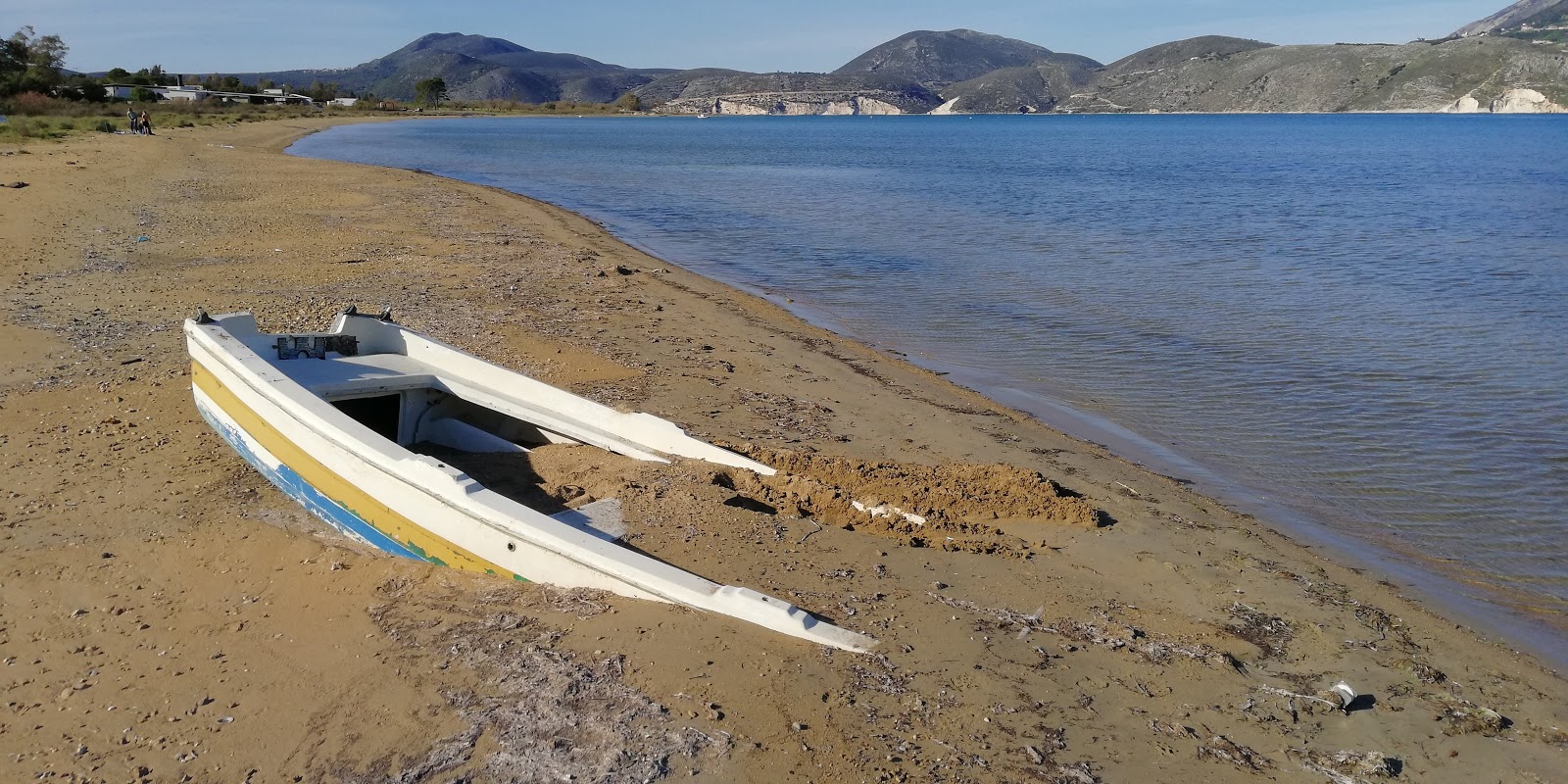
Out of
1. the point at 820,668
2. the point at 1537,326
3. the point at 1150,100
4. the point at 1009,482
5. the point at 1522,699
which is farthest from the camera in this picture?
the point at 1150,100

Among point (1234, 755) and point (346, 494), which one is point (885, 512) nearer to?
point (1234, 755)

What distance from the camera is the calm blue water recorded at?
752cm

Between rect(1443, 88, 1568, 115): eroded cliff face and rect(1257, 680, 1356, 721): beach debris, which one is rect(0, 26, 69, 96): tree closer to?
rect(1257, 680, 1356, 721): beach debris

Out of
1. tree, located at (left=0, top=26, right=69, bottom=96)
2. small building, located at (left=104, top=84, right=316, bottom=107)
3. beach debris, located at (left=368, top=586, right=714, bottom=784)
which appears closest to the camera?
beach debris, located at (left=368, top=586, right=714, bottom=784)

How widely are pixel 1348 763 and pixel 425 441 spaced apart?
6127mm

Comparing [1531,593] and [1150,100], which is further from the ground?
[1150,100]

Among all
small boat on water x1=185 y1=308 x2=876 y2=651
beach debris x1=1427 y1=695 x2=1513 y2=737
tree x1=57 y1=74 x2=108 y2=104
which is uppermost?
tree x1=57 y1=74 x2=108 y2=104

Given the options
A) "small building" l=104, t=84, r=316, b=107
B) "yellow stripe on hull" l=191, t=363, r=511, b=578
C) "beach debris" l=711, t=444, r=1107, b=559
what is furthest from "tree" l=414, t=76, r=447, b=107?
"beach debris" l=711, t=444, r=1107, b=559

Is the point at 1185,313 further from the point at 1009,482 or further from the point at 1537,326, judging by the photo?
the point at 1009,482

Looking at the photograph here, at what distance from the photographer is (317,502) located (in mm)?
6004

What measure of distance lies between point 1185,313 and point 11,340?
13549 millimetres

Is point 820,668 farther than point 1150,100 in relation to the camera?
No

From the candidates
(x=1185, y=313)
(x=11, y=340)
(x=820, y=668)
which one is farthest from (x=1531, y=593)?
(x=11, y=340)

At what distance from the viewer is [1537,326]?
12992 mm
